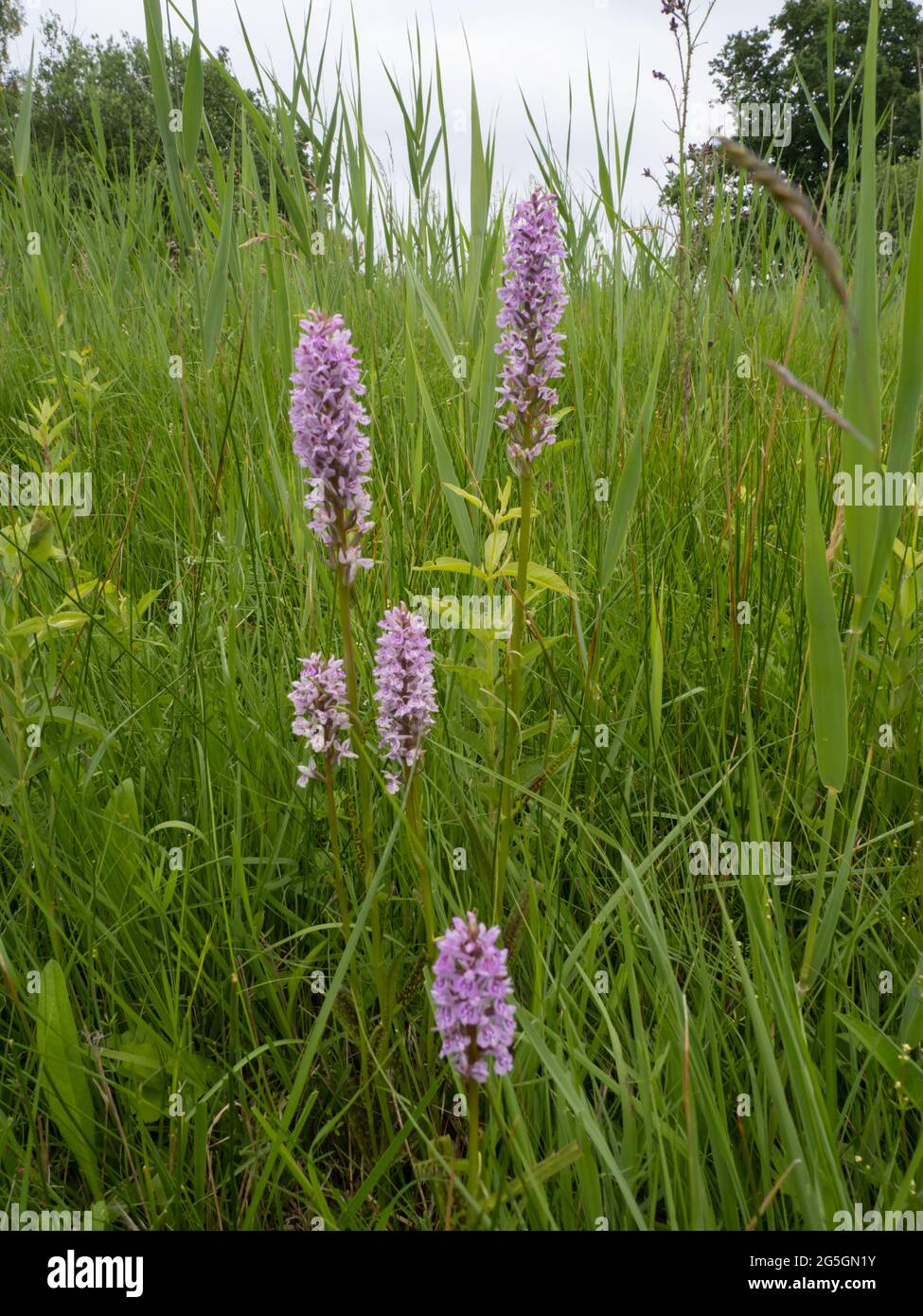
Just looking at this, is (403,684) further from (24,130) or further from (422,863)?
(24,130)

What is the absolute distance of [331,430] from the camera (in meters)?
1.21

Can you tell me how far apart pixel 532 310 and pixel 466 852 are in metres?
1.02

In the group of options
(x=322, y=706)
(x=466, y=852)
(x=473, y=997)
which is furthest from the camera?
(x=466, y=852)

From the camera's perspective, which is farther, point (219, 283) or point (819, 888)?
point (219, 283)

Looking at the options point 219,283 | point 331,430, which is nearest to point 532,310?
point 331,430

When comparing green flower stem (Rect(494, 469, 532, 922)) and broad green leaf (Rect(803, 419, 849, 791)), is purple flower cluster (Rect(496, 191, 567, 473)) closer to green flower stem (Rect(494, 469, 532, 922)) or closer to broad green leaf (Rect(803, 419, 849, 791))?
green flower stem (Rect(494, 469, 532, 922))

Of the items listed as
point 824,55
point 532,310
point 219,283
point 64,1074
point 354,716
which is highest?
point 824,55

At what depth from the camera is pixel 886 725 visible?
1733 mm

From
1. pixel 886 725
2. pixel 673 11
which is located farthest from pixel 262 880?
pixel 673 11

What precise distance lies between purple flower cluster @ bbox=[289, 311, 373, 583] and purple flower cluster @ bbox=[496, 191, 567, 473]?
1.32 feet

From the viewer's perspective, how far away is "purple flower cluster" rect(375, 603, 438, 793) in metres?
1.28

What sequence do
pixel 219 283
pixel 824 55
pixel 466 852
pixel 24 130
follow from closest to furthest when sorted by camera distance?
pixel 466 852
pixel 219 283
pixel 24 130
pixel 824 55

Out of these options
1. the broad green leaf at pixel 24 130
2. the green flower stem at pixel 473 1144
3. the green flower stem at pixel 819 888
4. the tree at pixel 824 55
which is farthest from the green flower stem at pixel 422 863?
the tree at pixel 824 55
